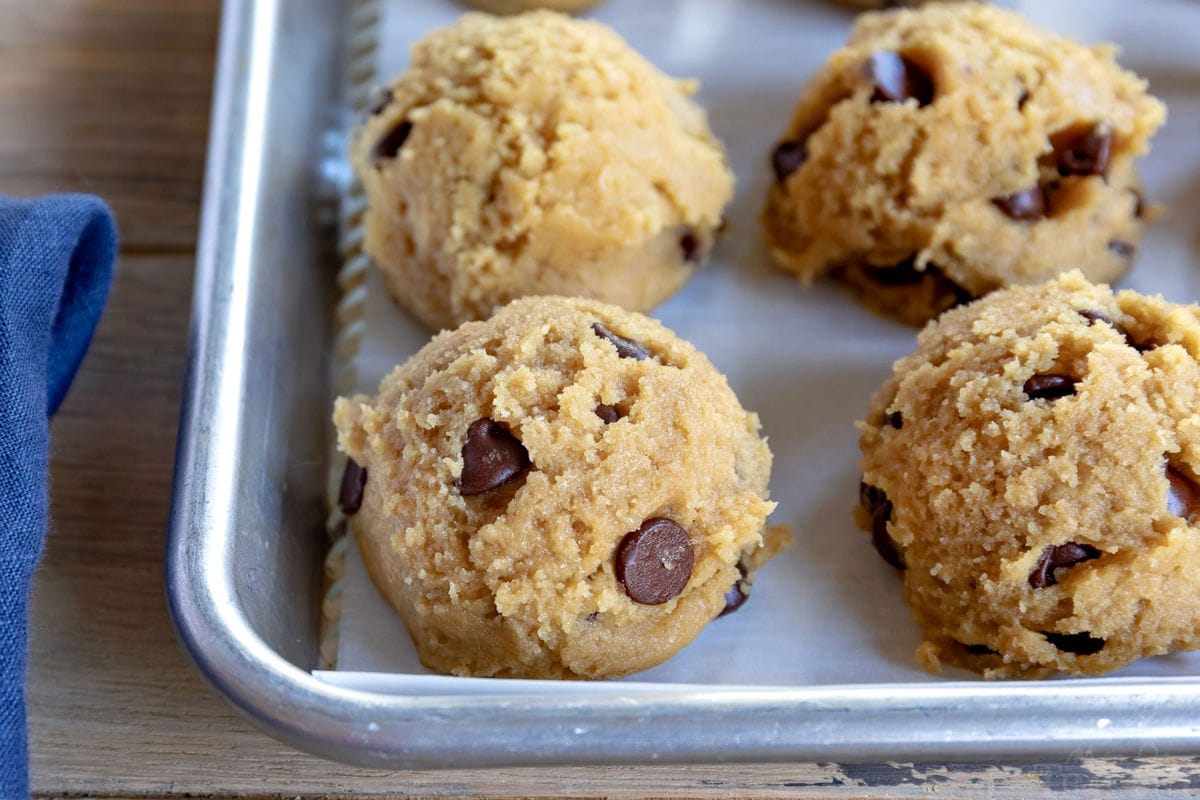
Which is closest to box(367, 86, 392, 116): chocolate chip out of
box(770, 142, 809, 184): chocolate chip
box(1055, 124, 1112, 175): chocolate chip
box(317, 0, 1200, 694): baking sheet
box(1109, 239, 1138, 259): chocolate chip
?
box(317, 0, 1200, 694): baking sheet

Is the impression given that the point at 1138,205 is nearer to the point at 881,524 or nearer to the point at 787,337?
the point at 787,337

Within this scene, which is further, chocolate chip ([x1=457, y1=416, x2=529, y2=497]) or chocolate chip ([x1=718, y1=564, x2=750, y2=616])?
chocolate chip ([x1=718, y1=564, x2=750, y2=616])

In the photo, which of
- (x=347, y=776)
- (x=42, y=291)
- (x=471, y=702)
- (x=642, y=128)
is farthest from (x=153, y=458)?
(x=642, y=128)

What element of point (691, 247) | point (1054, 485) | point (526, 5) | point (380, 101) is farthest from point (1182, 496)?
point (526, 5)

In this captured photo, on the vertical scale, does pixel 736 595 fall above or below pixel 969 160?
below

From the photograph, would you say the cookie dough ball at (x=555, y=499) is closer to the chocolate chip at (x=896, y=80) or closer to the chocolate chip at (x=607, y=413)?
the chocolate chip at (x=607, y=413)

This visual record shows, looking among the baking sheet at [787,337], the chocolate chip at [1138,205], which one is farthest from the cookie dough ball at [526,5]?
the chocolate chip at [1138,205]

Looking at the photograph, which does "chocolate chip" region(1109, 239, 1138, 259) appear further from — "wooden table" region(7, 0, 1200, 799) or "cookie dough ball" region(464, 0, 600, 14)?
"cookie dough ball" region(464, 0, 600, 14)
